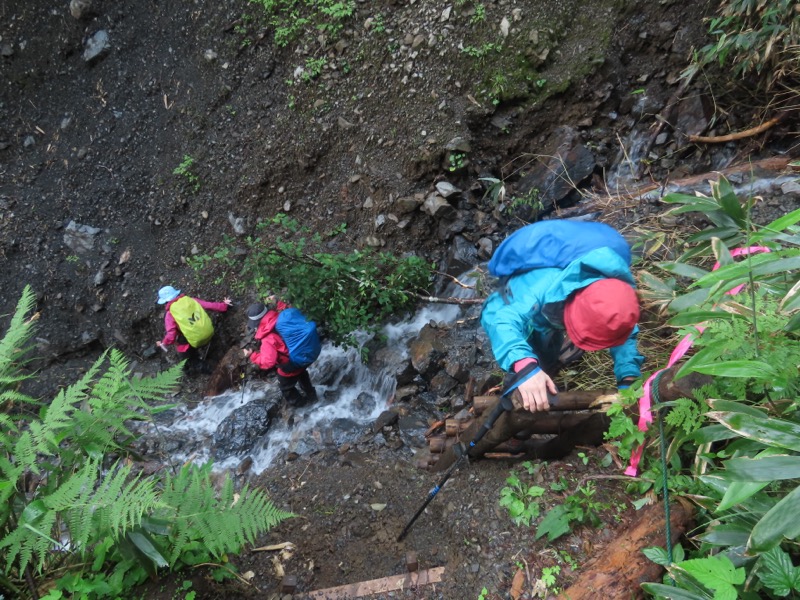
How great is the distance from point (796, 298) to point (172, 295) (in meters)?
6.30

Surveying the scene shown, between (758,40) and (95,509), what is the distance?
229 inches

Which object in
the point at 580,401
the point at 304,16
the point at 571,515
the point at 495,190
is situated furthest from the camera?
the point at 304,16

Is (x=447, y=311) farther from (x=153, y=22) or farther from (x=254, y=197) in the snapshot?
(x=153, y=22)

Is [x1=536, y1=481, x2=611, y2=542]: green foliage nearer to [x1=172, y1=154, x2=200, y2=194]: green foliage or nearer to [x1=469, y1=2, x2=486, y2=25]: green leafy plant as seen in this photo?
[x1=469, y1=2, x2=486, y2=25]: green leafy plant

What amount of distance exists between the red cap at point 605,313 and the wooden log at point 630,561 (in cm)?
79

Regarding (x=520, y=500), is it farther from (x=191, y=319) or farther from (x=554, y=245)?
(x=191, y=319)

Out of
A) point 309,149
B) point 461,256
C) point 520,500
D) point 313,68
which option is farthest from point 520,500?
point 313,68

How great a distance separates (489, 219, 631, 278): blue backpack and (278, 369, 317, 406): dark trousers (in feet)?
11.4

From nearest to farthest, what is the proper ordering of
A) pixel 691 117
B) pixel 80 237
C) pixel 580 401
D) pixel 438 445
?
pixel 580 401
pixel 438 445
pixel 691 117
pixel 80 237

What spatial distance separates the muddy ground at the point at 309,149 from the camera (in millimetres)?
2988

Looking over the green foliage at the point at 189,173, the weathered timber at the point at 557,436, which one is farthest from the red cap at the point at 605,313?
the green foliage at the point at 189,173

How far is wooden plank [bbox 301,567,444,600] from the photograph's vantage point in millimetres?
2369

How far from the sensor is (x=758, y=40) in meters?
3.96

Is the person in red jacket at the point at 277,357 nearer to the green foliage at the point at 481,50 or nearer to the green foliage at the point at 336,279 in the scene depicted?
the green foliage at the point at 336,279
